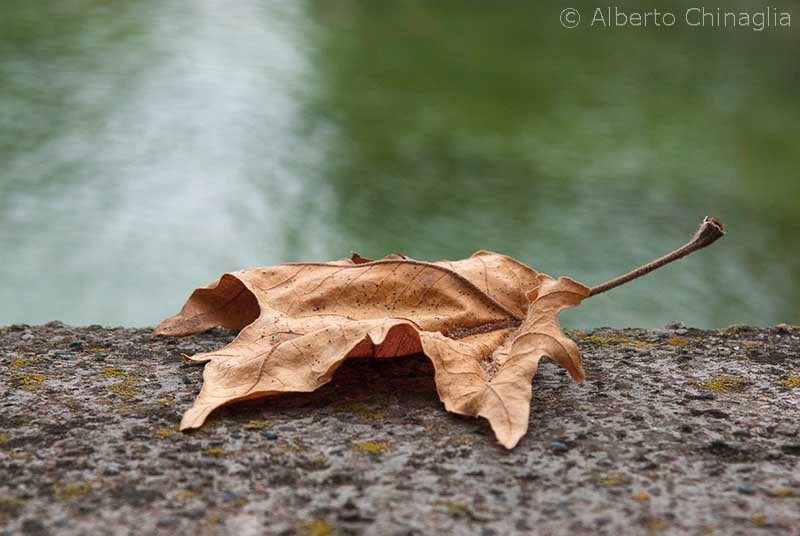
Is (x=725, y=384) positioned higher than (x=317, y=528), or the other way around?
(x=725, y=384)

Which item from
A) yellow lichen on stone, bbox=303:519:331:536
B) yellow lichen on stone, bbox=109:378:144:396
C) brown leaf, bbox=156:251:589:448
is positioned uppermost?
brown leaf, bbox=156:251:589:448

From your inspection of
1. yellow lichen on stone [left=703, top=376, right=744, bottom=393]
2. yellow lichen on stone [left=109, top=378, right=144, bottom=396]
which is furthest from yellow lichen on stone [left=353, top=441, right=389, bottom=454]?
yellow lichen on stone [left=703, top=376, right=744, bottom=393]

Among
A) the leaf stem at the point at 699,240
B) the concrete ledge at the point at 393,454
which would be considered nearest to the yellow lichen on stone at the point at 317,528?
the concrete ledge at the point at 393,454

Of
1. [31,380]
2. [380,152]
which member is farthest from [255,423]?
[380,152]

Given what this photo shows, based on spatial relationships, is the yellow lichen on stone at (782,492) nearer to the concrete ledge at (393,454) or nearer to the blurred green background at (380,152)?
the concrete ledge at (393,454)

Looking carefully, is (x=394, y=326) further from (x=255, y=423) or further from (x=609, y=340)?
(x=609, y=340)

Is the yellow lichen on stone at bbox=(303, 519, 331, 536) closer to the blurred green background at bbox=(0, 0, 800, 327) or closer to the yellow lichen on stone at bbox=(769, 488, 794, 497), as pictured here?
the yellow lichen on stone at bbox=(769, 488, 794, 497)

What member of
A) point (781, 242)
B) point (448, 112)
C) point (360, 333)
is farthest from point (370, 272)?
point (448, 112)
